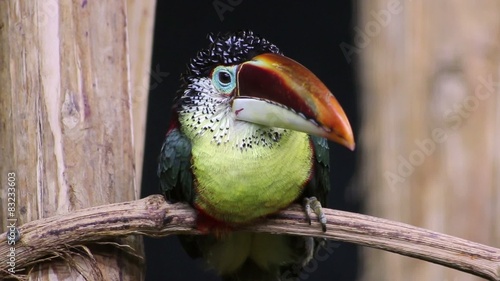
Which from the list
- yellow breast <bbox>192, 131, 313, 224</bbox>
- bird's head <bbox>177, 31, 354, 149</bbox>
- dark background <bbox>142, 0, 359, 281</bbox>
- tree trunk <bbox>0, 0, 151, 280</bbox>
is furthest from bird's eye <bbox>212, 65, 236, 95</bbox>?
dark background <bbox>142, 0, 359, 281</bbox>

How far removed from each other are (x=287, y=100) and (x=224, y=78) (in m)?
0.23

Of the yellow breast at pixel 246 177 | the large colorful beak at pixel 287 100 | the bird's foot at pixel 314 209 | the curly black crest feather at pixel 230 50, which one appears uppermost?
the curly black crest feather at pixel 230 50

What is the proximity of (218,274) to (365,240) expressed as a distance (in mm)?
709

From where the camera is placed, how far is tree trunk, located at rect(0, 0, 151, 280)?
2.34 m

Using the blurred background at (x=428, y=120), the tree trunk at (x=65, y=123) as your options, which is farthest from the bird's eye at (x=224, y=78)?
the blurred background at (x=428, y=120)

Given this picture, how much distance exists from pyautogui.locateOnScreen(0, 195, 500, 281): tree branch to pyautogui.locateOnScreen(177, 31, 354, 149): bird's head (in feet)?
0.96

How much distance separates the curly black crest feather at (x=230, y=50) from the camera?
2.23 meters

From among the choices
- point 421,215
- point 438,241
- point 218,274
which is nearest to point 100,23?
point 218,274

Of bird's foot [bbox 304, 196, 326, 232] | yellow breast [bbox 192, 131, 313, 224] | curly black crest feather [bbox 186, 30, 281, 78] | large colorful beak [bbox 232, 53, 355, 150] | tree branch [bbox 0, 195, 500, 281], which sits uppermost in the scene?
curly black crest feather [bbox 186, 30, 281, 78]

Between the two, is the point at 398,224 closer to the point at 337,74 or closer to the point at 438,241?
the point at 438,241

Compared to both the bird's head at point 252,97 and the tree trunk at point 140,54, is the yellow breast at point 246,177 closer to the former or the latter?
the bird's head at point 252,97

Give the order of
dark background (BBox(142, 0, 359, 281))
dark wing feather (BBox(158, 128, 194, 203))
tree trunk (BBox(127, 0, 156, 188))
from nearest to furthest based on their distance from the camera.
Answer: dark wing feather (BBox(158, 128, 194, 203)) → tree trunk (BBox(127, 0, 156, 188)) → dark background (BBox(142, 0, 359, 281))

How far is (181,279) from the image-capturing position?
139 inches

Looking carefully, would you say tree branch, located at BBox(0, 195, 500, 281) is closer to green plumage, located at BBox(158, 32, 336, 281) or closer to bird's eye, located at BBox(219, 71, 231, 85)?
green plumage, located at BBox(158, 32, 336, 281)
